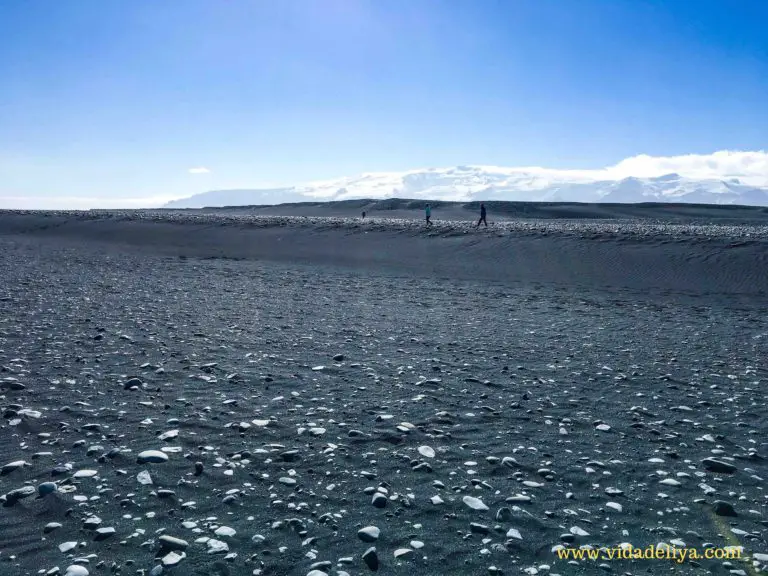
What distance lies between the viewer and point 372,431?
7883 millimetres

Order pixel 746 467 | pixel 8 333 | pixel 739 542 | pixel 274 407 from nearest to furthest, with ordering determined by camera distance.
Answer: pixel 739 542
pixel 746 467
pixel 274 407
pixel 8 333

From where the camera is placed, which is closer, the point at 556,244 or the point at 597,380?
the point at 597,380

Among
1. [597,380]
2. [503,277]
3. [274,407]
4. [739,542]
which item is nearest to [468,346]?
[597,380]

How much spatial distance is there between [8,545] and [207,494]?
5.88 feet

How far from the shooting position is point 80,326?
13.8m

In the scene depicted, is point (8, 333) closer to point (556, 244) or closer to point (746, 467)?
point (746, 467)

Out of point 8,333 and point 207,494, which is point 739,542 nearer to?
point 207,494

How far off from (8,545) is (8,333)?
9.44 metres

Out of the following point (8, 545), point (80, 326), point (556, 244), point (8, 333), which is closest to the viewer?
point (8, 545)

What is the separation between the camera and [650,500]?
20.1ft

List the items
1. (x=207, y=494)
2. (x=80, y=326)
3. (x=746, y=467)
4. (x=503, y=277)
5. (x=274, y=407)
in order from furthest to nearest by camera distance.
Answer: (x=503, y=277)
(x=80, y=326)
(x=274, y=407)
(x=746, y=467)
(x=207, y=494)

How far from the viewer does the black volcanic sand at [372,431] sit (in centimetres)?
526

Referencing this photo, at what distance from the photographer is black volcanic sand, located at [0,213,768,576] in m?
5.26

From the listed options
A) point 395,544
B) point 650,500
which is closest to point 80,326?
point 395,544
